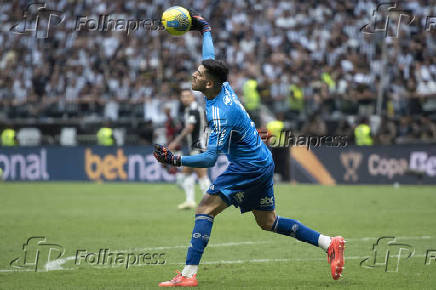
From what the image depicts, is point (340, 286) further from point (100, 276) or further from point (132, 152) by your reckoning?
point (132, 152)

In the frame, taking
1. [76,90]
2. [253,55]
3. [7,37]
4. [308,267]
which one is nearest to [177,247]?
[308,267]

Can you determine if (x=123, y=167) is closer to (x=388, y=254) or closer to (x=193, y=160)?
(x=388, y=254)

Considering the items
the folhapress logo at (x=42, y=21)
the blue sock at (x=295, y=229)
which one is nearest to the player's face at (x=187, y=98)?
the blue sock at (x=295, y=229)

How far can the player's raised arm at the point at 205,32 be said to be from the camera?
8.13 metres

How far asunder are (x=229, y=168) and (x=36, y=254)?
138 inches

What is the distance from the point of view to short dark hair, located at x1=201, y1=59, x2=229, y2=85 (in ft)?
24.0

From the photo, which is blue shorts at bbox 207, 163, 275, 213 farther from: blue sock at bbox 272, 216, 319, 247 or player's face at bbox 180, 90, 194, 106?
player's face at bbox 180, 90, 194, 106

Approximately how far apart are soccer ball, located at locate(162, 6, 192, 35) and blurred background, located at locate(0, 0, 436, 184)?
11.5 metres

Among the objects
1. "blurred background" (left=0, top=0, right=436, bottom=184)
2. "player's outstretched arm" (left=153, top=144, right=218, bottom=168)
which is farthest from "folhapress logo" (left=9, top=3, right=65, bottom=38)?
"player's outstretched arm" (left=153, top=144, right=218, bottom=168)

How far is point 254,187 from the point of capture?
7.49m

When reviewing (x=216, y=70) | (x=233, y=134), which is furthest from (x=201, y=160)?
(x=216, y=70)

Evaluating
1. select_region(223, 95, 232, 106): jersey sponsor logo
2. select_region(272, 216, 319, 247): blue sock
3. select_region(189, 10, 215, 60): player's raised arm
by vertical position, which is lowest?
select_region(272, 216, 319, 247): blue sock

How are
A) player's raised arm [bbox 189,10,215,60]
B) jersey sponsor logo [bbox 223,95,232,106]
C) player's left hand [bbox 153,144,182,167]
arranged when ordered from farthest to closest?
player's raised arm [bbox 189,10,215,60], jersey sponsor logo [bbox 223,95,232,106], player's left hand [bbox 153,144,182,167]

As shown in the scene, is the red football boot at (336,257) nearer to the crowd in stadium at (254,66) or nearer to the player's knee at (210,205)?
the player's knee at (210,205)
